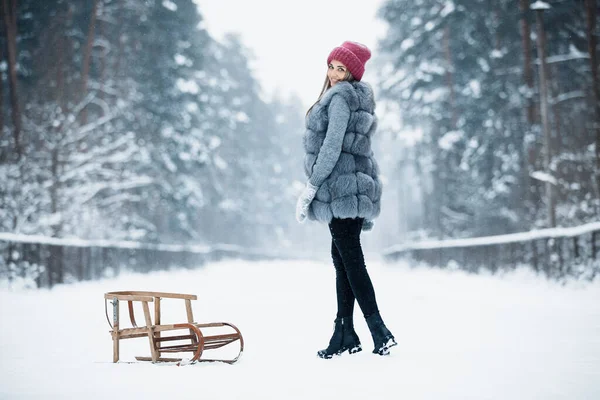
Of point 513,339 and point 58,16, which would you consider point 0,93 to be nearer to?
point 58,16

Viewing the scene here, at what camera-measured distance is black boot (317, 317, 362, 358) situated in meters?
4.93

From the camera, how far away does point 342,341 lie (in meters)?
4.98

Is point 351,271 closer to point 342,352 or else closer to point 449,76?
point 342,352

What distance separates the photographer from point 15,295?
10.9 metres

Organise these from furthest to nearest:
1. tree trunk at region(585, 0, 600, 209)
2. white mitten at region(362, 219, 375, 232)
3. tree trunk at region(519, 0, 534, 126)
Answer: tree trunk at region(519, 0, 534, 126), tree trunk at region(585, 0, 600, 209), white mitten at region(362, 219, 375, 232)

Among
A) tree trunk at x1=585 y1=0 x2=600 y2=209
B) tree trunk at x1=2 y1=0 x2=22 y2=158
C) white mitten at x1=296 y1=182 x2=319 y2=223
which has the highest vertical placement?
tree trunk at x1=2 y1=0 x2=22 y2=158

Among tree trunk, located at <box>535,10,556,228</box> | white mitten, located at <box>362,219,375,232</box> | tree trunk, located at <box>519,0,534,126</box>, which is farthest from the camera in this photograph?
tree trunk, located at <box>519,0,534,126</box>

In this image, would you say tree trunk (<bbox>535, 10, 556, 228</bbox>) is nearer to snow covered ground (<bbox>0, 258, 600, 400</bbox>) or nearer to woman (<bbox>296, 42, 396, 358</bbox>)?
snow covered ground (<bbox>0, 258, 600, 400</bbox>)

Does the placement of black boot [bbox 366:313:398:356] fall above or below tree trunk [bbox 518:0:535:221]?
below

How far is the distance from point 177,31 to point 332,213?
90.9ft

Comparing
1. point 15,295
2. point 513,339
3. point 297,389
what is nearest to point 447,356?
point 513,339

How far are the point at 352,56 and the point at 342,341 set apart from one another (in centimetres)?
215

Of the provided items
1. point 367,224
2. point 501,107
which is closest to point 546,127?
point 501,107

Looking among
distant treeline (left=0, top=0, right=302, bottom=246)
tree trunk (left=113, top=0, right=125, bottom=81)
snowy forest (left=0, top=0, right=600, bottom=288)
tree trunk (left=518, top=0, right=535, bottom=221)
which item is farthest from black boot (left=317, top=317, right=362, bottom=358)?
tree trunk (left=113, top=0, right=125, bottom=81)
